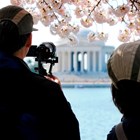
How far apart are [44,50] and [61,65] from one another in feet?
117

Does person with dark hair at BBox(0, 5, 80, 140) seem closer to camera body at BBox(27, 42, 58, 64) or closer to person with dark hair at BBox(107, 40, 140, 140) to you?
person with dark hair at BBox(107, 40, 140, 140)

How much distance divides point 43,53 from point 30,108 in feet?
2.29

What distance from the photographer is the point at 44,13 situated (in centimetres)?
468

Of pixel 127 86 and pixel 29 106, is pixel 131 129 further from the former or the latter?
pixel 29 106

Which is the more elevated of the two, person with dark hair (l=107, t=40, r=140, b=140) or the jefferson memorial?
person with dark hair (l=107, t=40, r=140, b=140)

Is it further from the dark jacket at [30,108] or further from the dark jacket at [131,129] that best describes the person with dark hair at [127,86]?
the dark jacket at [30,108]

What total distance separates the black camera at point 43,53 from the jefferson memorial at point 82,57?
30.0 metres

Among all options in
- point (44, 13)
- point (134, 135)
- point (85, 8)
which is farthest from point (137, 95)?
point (85, 8)

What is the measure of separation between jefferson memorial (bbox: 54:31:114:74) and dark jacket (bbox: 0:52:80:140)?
30.8 m

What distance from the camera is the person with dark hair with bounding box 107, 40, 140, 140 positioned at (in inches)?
52.4

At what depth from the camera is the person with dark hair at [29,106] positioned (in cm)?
146

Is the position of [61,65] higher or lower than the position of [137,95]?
lower

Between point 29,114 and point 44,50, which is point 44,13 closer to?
point 44,50


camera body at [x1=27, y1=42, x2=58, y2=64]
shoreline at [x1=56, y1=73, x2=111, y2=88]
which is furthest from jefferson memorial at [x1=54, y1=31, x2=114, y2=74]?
camera body at [x1=27, y1=42, x2=58, y2=64]
